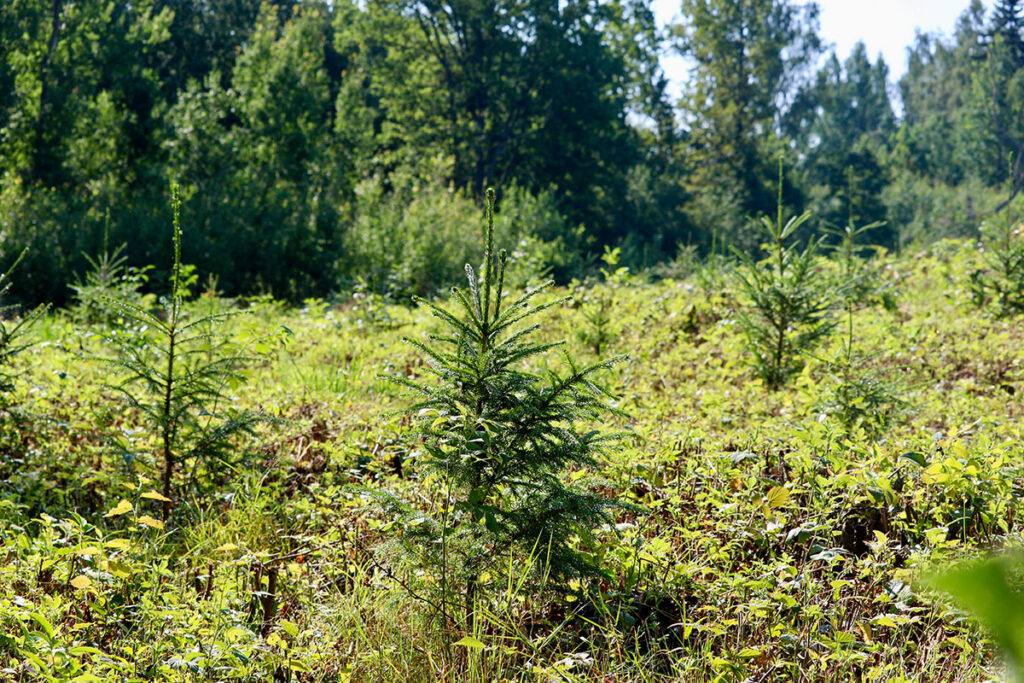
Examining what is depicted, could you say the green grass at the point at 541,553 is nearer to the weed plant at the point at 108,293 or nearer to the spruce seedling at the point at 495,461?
the spruce seedling at the point at 495,461

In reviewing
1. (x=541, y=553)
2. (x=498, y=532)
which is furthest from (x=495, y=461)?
(x=541, y=553)

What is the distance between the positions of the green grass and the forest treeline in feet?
16.9

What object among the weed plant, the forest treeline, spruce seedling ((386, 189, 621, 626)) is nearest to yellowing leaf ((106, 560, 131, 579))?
spruce seedling ((386, 189, 621, 626))

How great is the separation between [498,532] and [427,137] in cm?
2830

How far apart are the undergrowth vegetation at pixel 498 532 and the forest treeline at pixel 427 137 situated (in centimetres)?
528

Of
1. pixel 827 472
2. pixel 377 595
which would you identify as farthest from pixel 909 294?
pixel 377 595

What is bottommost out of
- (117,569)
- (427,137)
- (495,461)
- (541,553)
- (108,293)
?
(117,569)

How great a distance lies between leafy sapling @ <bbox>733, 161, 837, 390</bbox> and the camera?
575cm

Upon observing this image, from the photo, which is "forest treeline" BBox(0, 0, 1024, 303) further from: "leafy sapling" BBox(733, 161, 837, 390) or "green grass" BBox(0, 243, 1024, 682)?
"green grass" BBox(0, 243, 1024, 682)

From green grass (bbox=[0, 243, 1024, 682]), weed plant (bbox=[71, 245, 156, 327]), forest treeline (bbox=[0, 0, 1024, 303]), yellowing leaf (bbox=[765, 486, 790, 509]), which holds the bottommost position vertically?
green grass (bbox=[0, 243, 1024, 682])

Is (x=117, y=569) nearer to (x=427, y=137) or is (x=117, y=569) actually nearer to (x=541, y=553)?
(x=541, y=553)

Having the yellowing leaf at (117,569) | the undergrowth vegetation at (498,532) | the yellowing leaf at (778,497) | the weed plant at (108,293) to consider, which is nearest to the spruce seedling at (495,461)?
the undergrowth vegetation at (498,532)

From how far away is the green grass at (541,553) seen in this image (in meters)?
2.70

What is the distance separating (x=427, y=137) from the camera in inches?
1166
